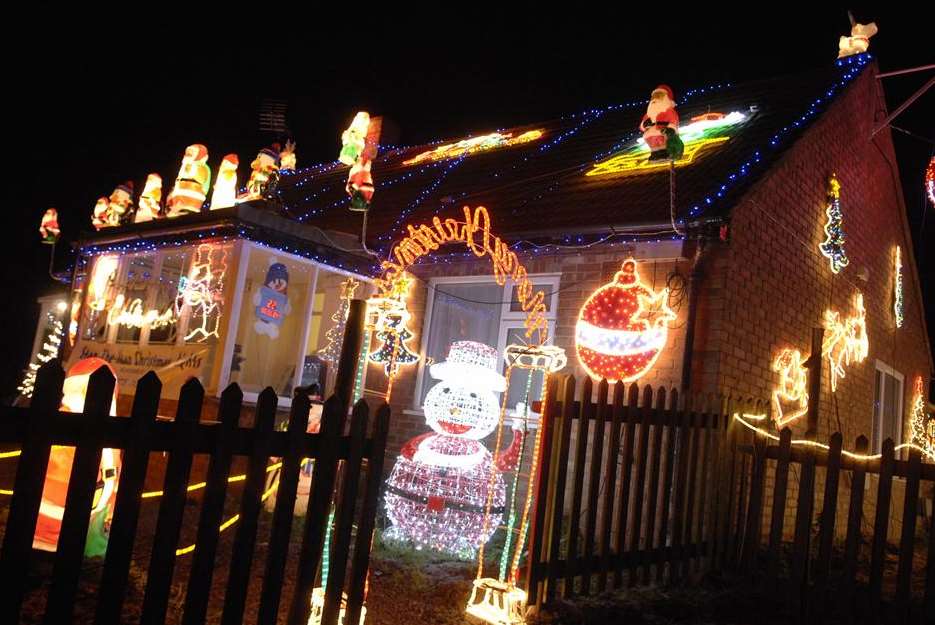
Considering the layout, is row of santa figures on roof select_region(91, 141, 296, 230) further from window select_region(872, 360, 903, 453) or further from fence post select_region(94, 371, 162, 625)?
window select_region(872, 360, 903, 453)

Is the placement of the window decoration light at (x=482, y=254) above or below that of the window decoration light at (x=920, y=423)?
above

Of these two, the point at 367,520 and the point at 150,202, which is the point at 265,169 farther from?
the point at 367,520

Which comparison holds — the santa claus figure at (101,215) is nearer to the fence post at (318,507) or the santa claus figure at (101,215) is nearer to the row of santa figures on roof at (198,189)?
the row of santa figures on roof at (198,189)

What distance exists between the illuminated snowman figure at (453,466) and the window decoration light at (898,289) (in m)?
8.71

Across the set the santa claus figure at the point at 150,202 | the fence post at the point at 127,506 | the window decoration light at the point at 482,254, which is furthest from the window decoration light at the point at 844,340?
the santa claus figure at the point at 150,202

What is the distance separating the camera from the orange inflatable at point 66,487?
14.8 ft

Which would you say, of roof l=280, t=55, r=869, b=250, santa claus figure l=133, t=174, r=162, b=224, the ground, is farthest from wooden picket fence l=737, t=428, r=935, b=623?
santa claus figure l=133, t=174, r=162, b=224

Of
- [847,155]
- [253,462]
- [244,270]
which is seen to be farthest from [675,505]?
[847,155]

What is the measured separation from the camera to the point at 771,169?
24.4ft

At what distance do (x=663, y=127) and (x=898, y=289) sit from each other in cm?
760

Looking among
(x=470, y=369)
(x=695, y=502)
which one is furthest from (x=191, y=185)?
(x=695, y=502)

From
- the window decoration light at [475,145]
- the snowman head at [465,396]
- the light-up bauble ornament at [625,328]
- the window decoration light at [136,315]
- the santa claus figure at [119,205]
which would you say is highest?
the window decoration light at [475,145]

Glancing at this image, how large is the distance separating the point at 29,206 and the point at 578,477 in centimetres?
3038

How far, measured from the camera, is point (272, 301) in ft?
32.0
